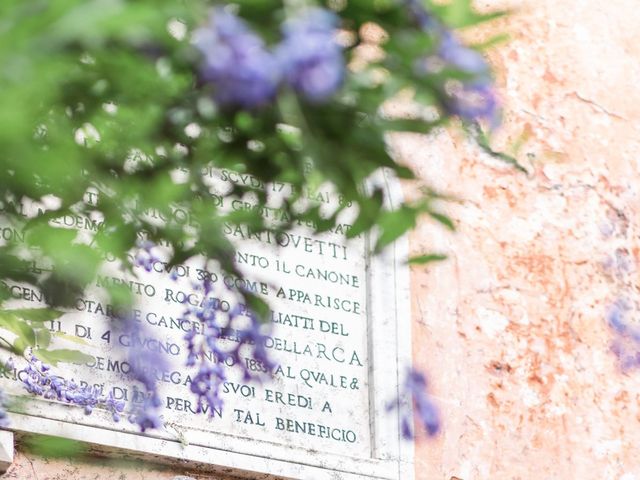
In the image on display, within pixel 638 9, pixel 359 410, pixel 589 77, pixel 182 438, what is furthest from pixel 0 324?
pixel 638 9

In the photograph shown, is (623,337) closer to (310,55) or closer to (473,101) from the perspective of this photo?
(473,101)

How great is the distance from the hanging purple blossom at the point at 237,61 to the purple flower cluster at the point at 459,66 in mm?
302

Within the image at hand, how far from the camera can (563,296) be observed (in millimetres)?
6457

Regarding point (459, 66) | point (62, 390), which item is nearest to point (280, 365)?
point (62, 390)

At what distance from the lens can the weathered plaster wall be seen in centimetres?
609

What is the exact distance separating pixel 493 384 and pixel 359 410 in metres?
0.58

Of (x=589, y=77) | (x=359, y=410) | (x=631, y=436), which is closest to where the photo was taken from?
(x=359, y=410)

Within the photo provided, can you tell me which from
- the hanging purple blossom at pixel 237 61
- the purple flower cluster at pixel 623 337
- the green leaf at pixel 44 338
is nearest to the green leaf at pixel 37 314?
the green leaf at pixel 44 338

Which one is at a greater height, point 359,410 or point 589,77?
point 589,77

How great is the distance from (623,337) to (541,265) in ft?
1.35

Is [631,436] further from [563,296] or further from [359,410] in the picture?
[359,410]

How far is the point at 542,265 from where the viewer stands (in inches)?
255

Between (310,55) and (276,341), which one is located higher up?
(310,55)

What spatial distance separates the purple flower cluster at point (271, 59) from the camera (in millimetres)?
2383
